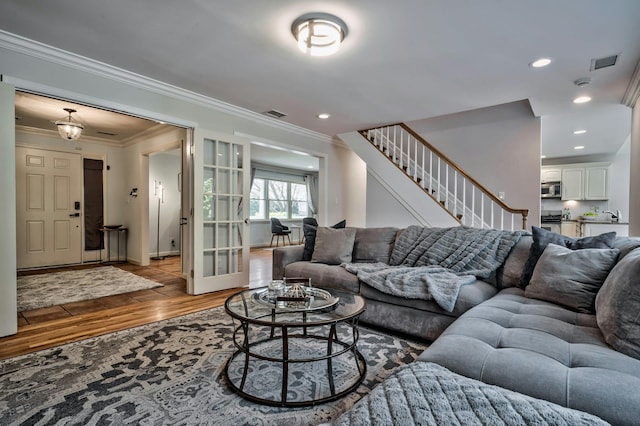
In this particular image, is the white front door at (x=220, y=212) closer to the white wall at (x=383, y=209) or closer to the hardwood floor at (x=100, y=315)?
the hardwood floor at (x=100, y=315)

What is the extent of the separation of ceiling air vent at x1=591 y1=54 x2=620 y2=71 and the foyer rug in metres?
2.96

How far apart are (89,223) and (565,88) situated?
7.72 meters

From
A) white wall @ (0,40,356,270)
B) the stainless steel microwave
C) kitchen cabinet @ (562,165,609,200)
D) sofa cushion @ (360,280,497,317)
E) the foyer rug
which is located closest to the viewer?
the foyer rug

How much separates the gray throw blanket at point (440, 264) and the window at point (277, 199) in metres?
6.78

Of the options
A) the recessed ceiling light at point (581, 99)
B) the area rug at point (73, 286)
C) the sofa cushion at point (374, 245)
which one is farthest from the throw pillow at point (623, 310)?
the area rug at point (73, 286)

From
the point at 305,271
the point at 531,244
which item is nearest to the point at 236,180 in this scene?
the point at 305,271

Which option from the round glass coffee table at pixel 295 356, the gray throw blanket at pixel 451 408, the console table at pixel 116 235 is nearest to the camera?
the gray throw blanket at pixel 451 408

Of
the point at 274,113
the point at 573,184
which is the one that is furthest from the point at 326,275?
the point at 573,184

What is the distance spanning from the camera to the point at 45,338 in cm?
253

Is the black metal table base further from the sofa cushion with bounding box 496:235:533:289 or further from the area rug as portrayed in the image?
the area rug

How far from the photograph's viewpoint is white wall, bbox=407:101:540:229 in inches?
188

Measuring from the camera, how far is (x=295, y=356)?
7.18 feet

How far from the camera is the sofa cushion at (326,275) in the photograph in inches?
112

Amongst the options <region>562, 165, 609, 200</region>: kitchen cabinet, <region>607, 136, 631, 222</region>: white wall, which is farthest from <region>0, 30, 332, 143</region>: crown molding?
<region>607, 136, 631, 222</region>: white wall
